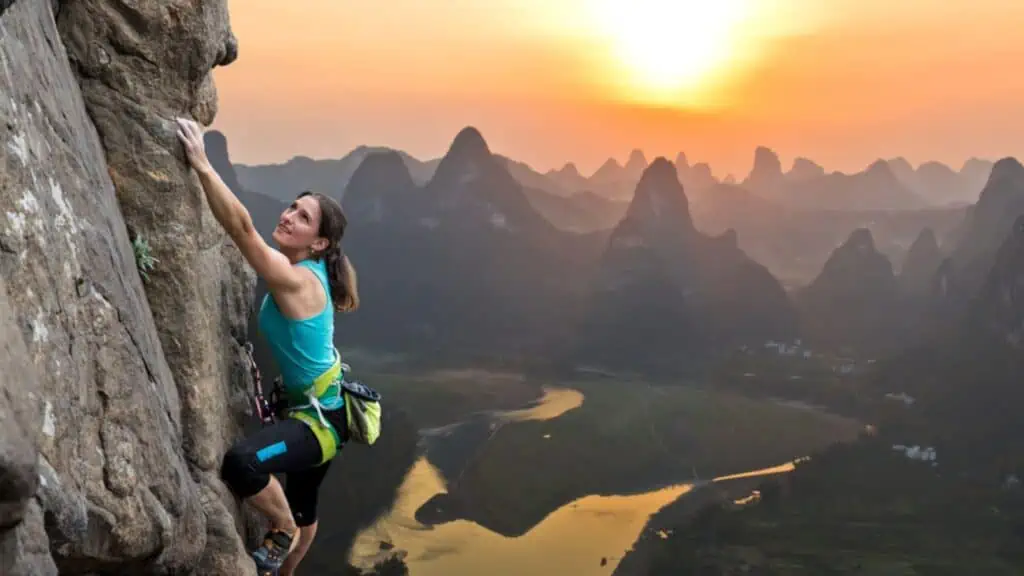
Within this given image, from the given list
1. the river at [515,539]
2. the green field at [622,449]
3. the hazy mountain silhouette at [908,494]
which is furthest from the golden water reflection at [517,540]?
the hazy mountain silhouette at [908,494]

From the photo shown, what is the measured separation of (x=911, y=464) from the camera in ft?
162

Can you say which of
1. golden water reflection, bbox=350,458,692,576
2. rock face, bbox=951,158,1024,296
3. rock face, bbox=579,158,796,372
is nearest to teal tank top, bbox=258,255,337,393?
golden water reflection, bbox=350,458,692,576

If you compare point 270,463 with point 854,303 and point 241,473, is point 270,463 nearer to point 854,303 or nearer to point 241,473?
point 241,473

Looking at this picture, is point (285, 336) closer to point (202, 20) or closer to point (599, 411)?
point (202, 20)

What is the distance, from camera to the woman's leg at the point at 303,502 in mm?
3980

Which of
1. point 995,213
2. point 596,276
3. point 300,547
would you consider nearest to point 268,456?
point 300,547

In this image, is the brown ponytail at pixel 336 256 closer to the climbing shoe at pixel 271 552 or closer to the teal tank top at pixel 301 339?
the teal tank top at pixel 301 339

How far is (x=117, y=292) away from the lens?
9.75ft

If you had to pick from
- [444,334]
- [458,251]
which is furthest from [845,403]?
[458,251]

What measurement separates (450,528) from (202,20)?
1412 inches

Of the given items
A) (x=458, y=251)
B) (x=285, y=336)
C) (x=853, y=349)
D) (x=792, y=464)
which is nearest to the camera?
(x=285, y=336)

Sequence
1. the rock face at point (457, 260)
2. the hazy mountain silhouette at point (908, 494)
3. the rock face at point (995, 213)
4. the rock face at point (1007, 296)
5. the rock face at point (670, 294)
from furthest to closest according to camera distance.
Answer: the rock face at point (995, 213) < the rock face at point (457, 260) < the rock face at point (670, 294) < the rock face at point (1007, 296) < the hazy mountain silhouette at point (908, 494)

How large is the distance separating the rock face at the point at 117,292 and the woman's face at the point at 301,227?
50cm

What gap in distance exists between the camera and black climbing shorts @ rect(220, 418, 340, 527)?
3.58 m
